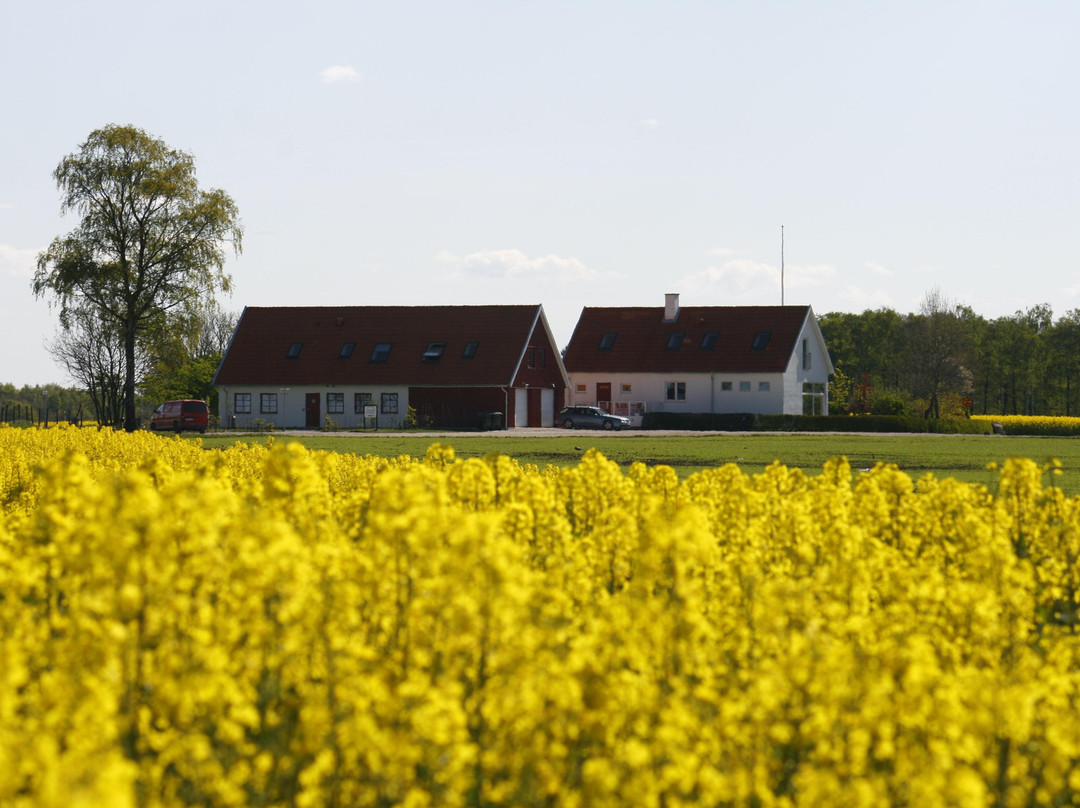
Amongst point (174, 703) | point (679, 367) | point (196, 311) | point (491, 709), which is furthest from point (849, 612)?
point (679, 367)

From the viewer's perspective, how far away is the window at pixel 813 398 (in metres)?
61.2

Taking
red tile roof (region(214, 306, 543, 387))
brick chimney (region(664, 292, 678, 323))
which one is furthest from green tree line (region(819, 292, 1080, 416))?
red tile roof (region(214, 306, 543, 387))

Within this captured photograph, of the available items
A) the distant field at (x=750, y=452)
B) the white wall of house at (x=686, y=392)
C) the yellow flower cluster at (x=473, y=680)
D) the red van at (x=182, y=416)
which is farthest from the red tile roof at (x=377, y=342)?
the yellow flower cluster at (x=473, y=680)

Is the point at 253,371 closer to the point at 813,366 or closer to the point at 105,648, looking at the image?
the point at 813,366

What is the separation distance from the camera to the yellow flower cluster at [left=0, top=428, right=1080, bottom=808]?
3902 millimetres

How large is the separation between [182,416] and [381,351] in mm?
10757

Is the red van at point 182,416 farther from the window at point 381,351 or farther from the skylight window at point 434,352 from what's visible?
the skylight window at point 434,352

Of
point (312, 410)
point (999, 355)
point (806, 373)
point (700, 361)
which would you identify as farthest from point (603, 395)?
point (999, 355)

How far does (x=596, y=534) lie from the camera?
310 inches

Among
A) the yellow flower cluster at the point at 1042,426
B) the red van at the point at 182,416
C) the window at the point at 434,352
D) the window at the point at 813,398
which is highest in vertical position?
the window at the point at 434,352

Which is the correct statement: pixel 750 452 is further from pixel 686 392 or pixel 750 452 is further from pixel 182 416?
pixel 686 392

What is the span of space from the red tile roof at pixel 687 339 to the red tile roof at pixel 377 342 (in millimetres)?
7354

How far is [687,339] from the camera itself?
6047 cm

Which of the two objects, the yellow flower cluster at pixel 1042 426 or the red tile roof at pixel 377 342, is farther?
the yellow flower cluster at pixel 1042 426
